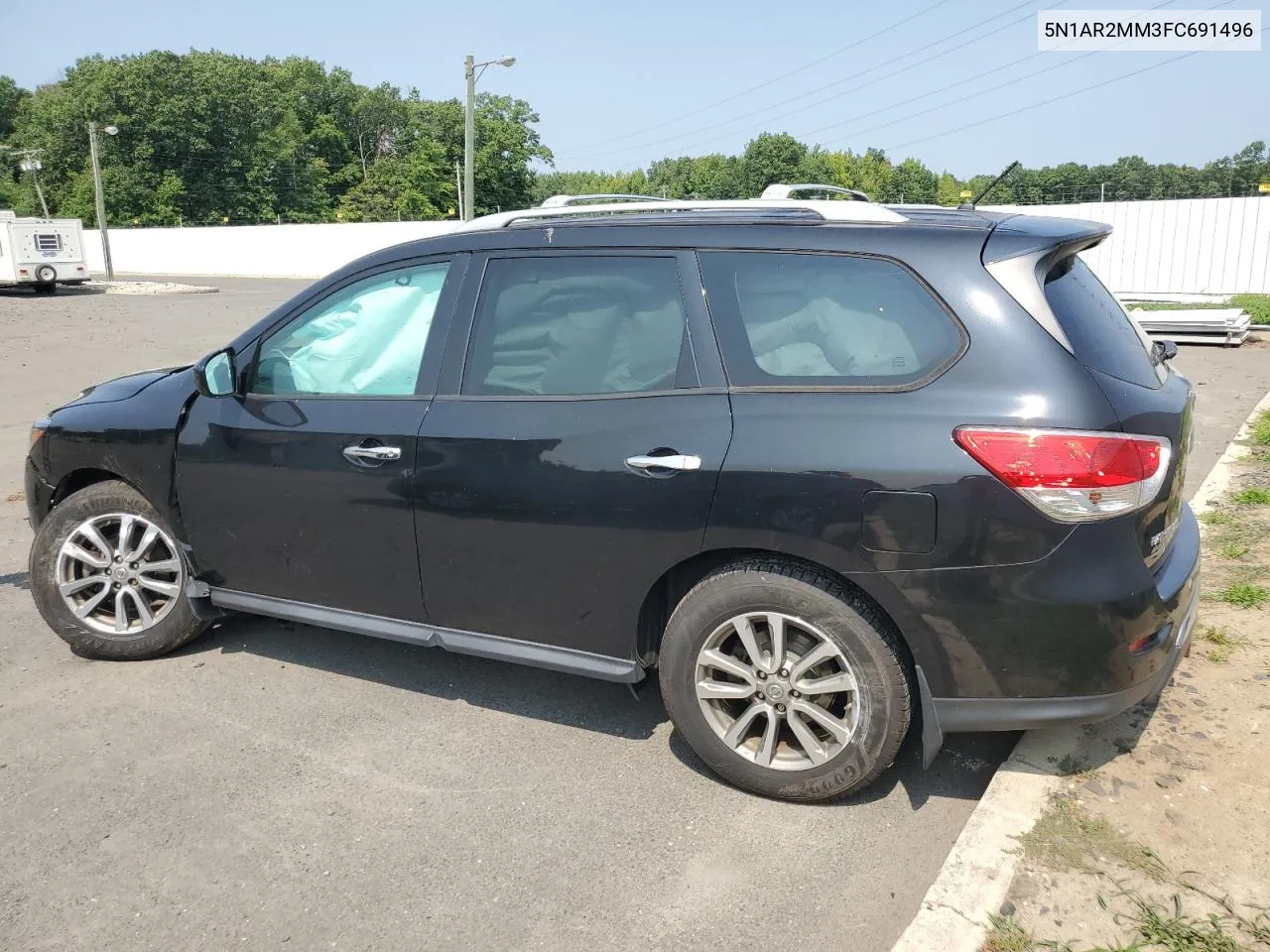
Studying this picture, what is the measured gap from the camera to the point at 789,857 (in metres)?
2.97

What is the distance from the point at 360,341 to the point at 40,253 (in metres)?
33.4

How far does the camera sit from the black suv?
2.84 metres

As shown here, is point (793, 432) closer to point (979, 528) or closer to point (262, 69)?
point (979, 528)

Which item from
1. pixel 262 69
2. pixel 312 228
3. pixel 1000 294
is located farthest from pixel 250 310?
pixel 262 69

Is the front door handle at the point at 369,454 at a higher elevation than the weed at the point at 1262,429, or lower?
higher

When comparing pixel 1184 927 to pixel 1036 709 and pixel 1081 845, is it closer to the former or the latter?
pixel 1081 845

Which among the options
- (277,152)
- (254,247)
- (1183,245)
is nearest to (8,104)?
(277,152)

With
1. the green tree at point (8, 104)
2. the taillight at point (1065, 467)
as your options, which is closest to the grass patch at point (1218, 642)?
the taillight at point (1065, 467)

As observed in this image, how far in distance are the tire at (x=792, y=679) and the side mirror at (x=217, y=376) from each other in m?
2.09

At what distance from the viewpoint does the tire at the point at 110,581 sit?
4.37 m

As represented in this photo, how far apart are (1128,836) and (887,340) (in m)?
1.57

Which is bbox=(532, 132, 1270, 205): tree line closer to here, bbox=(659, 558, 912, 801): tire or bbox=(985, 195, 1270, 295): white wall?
bbox=(985, 195, 1270, 295): white wall

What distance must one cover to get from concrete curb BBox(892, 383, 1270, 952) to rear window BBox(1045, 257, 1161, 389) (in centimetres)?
109

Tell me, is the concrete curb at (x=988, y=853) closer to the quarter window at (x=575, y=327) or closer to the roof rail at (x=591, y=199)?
the quarter window at (x=575, y=327)
